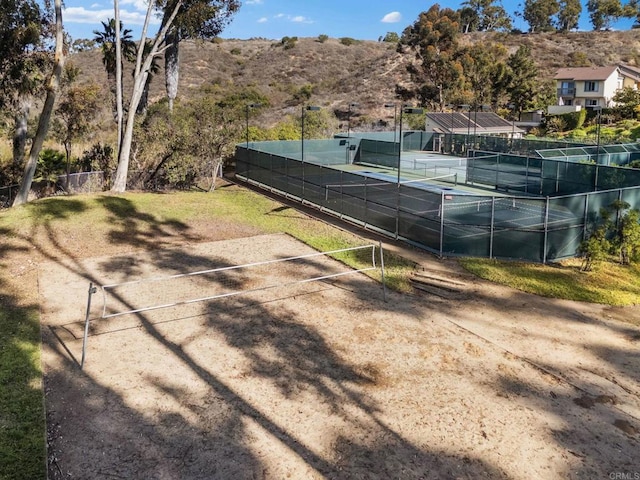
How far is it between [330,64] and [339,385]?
10026 centimetres

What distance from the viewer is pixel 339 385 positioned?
384 inches

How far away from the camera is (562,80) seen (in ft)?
257

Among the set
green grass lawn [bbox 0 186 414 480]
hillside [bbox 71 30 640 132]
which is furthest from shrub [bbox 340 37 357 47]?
green grass lawn [bbox 0 186 414 480]

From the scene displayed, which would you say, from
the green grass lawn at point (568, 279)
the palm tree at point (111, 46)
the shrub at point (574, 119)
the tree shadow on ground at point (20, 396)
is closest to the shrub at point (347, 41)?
the shrub at point (574, 119)

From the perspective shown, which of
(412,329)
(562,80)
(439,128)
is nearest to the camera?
(412,329)

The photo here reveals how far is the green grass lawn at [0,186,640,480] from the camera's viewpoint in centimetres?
863

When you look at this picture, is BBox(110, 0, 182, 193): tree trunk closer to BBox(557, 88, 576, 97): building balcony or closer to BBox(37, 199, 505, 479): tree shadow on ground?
BBox(37, 199, 505, 479): tree shadow on ground

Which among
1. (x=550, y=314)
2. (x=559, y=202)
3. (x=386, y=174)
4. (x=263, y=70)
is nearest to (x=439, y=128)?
(x=386, y=174)

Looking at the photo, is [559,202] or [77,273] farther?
[559,202]

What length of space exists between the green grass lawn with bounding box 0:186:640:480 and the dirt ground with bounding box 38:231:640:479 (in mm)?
416

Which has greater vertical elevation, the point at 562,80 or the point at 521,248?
the point at 562,80

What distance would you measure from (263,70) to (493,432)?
96.9m

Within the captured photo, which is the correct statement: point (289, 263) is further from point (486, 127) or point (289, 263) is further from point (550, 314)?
point (486, 127)

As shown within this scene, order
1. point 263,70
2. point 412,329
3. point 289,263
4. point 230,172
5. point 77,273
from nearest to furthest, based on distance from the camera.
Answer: point 412,329, point 77,273, point 289,263, point 230,172, point 263,70
